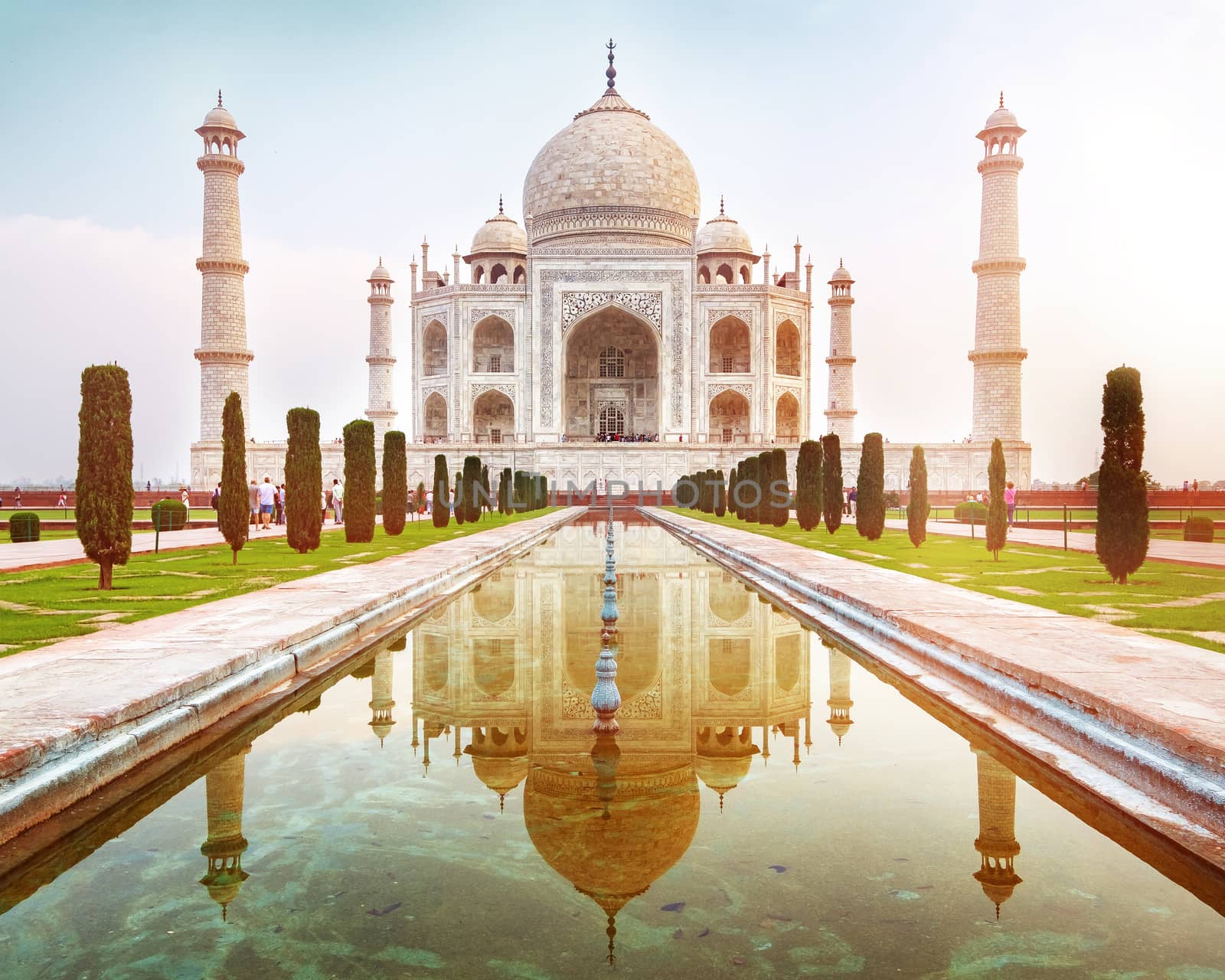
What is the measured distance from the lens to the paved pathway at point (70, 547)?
9234mm

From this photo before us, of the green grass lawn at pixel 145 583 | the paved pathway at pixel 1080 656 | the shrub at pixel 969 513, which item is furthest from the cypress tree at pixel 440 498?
the paved pathway at pixel 1080 656

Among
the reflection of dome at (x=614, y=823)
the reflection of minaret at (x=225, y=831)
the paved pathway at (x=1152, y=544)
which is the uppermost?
the paved pathway at (x=1152, y=544)

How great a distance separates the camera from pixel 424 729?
3.23 m

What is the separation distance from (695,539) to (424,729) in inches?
393

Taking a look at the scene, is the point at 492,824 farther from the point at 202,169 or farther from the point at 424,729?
the point at 202,169

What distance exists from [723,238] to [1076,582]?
109 feet

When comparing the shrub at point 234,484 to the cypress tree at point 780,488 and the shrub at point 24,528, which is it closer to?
the shrub at point 24,528

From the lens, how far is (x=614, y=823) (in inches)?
90.1

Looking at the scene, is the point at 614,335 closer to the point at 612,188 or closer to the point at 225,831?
the point at 612,188

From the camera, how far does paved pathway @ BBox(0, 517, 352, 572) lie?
9.23 m

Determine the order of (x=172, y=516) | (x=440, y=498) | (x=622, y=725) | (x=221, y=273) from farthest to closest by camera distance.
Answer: (x=221, y=273) → (x=440, y=498) → (x=172, y=516) → (x=622, y=725)

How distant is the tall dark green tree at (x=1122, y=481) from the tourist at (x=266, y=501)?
14188 millimetres

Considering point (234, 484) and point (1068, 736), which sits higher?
point (234, 484)

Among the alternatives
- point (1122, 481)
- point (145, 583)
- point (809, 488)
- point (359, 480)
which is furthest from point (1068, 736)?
point (809, 488)
